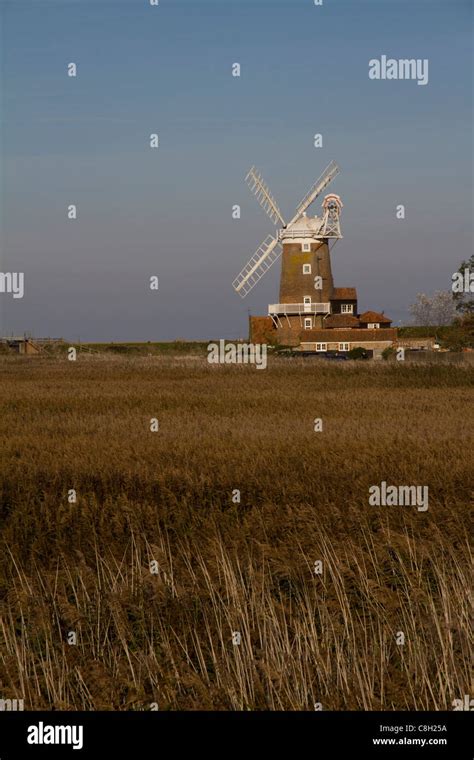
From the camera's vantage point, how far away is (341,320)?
71188 mm

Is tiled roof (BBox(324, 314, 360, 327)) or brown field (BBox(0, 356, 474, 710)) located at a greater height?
tiled roof (BBox(324, 314, 360, 327))

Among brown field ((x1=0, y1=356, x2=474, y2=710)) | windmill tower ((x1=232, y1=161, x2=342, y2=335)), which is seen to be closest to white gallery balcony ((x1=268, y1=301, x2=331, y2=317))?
windmill tower ((x1=232, y1=161, x2=342, y2=335))

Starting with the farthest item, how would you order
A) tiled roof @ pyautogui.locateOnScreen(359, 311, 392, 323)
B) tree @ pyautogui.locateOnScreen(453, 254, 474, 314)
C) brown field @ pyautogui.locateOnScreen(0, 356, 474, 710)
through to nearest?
tiled roof @ pyautogui.locateOnScreen(359, 311, 392, 323)
tree @ pyautogui.locateOnScreen(453, 254, 474, 314)
brown field @ pyautogui.locateOnScreen(0, 356, 474, 710)

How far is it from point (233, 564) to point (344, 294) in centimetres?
6894

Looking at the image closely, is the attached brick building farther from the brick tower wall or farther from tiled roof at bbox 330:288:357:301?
tiled roof at bbox 330:288:357:301

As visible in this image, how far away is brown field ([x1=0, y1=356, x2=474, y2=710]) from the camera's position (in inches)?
205

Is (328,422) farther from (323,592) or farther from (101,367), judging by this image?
(101,367)

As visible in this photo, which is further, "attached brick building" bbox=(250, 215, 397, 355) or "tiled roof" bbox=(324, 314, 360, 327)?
"tiled roof" bbox=(324, 314, 360, 327)

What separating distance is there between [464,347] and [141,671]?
173 ft

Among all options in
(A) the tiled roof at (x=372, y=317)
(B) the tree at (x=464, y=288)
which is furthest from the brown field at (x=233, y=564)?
(A) the tiled roof at (x=372, y=317)

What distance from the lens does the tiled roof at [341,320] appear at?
230 feet

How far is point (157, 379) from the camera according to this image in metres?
34.9

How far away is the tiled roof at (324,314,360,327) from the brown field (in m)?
49.8
